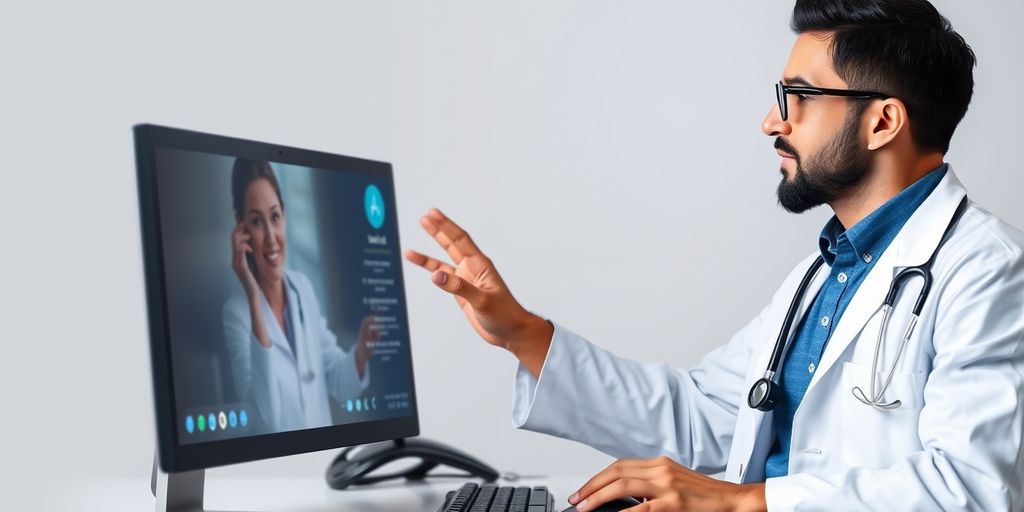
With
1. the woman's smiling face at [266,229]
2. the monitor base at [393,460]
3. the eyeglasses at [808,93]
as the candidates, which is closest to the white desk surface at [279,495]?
the monitor base at [393,460]

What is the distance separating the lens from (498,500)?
132cm

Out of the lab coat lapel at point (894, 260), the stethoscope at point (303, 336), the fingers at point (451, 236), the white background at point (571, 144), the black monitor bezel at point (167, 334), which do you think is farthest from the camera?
the white background at point (571, 144)

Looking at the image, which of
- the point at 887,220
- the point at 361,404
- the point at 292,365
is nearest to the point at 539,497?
the point at 361,404

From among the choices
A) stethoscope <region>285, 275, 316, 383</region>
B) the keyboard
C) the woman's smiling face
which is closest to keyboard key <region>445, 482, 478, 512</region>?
the keyboard

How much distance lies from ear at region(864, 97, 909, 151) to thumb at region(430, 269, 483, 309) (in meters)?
0.72

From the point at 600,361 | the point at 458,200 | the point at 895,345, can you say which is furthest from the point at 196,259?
the point at 458,200

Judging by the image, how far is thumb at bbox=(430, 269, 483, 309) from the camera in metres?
1.36

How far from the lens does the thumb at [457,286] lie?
1.36 m

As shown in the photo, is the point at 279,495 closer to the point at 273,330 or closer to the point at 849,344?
the point at 273,330

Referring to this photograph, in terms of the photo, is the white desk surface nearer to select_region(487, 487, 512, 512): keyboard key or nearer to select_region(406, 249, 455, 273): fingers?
select_region(487, 487, 512, 512): keyboard key

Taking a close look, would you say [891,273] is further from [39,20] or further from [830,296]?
[39,20]

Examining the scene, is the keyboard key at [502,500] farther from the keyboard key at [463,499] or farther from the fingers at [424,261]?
the fingers at [424,261]

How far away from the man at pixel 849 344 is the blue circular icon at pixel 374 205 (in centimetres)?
9

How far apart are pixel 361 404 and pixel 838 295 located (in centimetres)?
83
